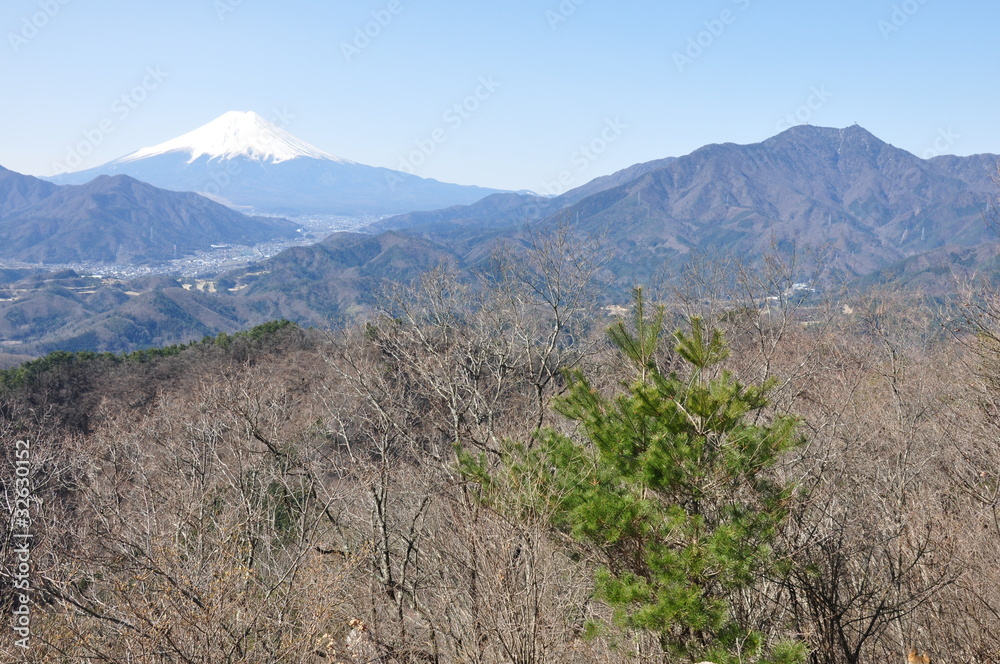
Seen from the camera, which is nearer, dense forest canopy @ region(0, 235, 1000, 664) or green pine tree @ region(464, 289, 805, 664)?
green pine tree @ region(464, 289, 805, 664)

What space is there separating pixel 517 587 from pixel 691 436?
296 cm

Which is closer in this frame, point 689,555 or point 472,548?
point 689,555

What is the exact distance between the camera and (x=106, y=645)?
252 inches

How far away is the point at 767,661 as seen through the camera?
222 inches

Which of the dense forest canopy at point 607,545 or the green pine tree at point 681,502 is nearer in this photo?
the green pine tree at point 681,502

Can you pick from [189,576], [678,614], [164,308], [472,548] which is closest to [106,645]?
[189,576]

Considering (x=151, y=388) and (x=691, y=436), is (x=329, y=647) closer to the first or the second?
(x=691, y=436)

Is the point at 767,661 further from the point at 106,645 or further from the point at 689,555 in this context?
the point at 106,645

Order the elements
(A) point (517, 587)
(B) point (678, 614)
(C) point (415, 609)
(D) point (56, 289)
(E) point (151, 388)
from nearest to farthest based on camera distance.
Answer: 1. (B) point (678, 614)
2. (A) point (517, 587)
3. (C) point (415, 609)
4. (E) point (151, 388)
5. (D) point (56, 289)

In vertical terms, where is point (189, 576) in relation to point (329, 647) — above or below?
above

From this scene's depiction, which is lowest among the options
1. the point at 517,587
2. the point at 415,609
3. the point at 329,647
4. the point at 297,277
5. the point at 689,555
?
the point at 415,609

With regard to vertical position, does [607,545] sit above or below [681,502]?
below

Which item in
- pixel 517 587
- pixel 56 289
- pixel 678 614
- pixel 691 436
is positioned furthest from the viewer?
pixel 56 289

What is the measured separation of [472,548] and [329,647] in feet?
6.54
